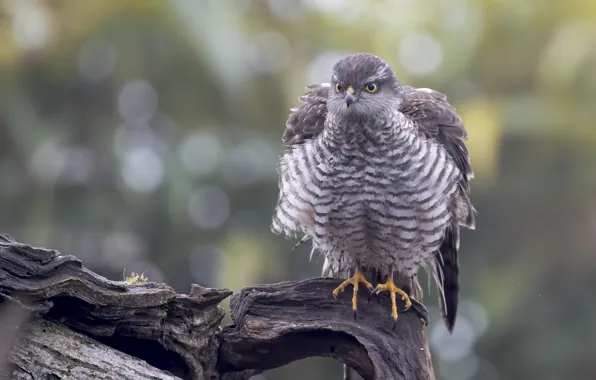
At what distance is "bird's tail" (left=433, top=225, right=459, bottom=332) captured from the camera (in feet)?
14.1

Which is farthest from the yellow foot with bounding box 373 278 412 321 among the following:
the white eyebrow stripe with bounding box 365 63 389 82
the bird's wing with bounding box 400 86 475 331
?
the white eyebrow stripe with bounding box 365 63 389 82

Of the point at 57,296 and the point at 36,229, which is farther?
the point at 36,229

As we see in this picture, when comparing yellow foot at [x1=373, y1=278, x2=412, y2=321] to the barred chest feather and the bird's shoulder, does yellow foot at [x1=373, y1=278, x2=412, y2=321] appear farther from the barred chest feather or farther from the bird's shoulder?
the bird's shoulder

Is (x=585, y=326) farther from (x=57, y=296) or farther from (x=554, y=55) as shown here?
(x=57, y=296)

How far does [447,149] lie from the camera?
13.1 feet

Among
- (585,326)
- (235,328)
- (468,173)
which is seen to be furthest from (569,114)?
(235,328)

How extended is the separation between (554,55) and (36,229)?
4.56 metres

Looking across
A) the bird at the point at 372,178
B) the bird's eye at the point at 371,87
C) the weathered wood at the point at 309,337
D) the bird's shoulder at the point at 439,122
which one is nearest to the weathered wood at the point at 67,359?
the weathered wood at the point at 309,337

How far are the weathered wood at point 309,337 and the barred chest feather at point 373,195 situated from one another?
386 mm

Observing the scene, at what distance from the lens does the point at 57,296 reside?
9.24 feet

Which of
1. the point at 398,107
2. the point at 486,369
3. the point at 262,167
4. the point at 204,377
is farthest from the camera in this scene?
the point at 486,369

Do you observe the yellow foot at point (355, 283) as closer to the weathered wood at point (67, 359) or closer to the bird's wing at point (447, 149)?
the bird's wing at point (447, 149)

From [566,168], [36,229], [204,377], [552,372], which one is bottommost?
[204,377]

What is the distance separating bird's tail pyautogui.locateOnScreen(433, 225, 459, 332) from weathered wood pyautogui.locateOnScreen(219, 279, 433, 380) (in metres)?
0.89
